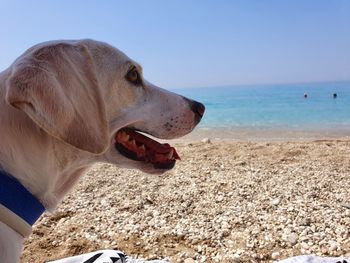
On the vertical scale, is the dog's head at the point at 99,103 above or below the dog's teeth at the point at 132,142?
above

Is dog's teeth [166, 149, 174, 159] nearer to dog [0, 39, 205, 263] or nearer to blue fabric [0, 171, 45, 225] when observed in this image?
dog [0, 39, 205, 263]

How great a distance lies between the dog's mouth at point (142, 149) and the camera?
8.43 feet

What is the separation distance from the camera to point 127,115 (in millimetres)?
2516

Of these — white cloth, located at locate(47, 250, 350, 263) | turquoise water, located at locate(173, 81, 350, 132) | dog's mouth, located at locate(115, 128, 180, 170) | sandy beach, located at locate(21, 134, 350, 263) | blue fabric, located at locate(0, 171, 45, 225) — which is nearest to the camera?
blue fabric, located at locate(0, 171, 45, 225)

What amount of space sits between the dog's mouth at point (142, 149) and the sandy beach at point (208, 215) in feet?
6.30

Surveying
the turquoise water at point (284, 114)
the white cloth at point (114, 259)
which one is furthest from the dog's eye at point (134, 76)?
the turquoise water at point (284, 114)

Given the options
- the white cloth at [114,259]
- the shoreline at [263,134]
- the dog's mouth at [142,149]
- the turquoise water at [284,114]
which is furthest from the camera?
the turquoise water at [284,114]

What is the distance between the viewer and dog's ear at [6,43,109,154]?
172 centimetres

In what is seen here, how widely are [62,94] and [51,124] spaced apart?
18 cm

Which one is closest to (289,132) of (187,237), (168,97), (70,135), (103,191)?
(103,191)

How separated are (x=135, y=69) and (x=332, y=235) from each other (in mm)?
3582

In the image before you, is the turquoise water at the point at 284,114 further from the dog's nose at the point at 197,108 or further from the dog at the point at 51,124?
the dog at the point at 51,124

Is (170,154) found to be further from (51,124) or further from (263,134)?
(263,134)

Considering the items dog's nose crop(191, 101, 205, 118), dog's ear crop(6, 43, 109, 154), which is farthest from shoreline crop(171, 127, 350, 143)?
dog's ear crop(6, 43, 109, 154)
